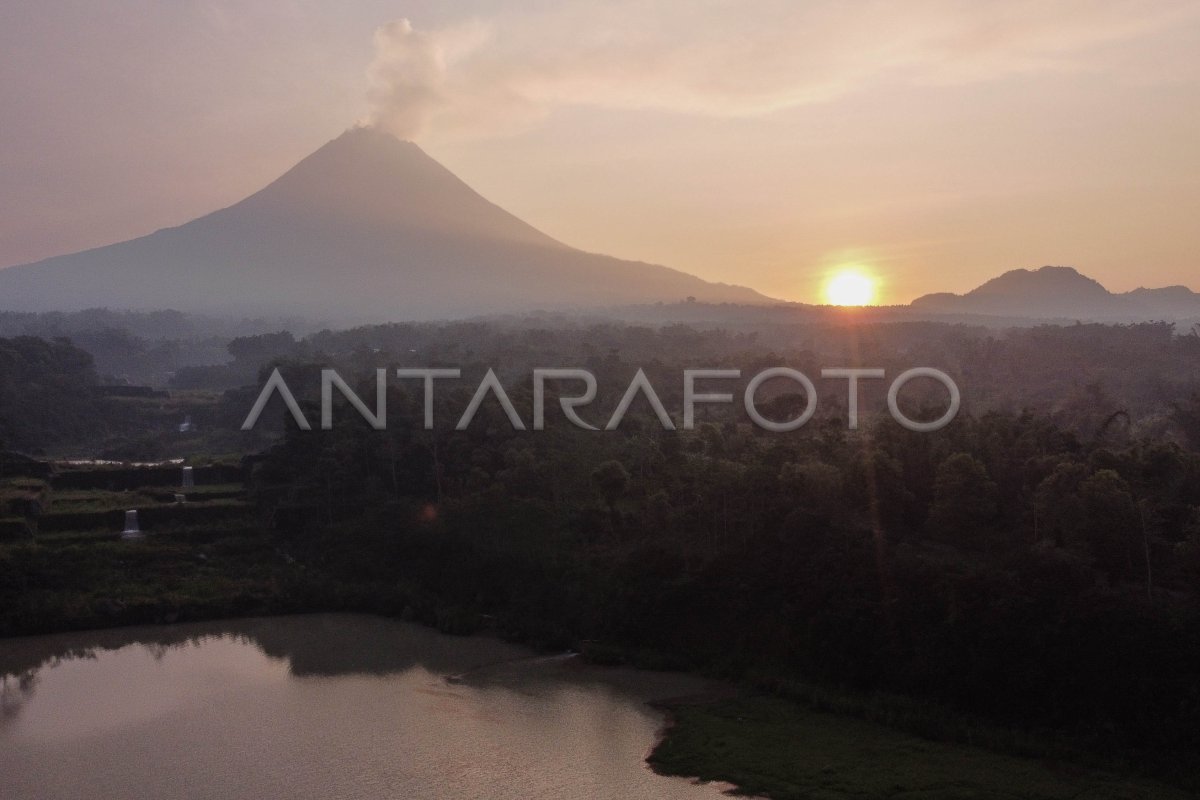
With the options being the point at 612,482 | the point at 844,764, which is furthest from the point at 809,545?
the point at 844,764

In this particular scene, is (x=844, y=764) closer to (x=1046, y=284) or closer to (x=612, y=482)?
(x=612, y=482)

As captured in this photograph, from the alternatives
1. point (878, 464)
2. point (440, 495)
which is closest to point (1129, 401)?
point (878, 464)

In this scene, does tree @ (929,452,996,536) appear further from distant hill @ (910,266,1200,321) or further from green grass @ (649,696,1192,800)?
distant hill @ (910,266,1200,321)

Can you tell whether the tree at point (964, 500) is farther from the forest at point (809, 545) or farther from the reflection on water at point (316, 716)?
the reflection on water at point (316, 716)

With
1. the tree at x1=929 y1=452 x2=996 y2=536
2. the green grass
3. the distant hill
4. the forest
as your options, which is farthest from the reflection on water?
the distant hill

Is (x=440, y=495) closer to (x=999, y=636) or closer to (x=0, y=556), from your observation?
(x=0, y=556)
